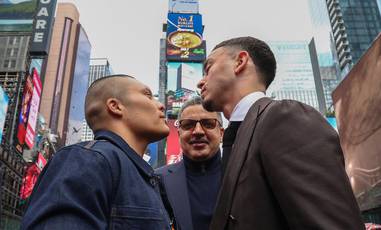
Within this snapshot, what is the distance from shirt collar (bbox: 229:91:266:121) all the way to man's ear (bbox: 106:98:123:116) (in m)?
0.76

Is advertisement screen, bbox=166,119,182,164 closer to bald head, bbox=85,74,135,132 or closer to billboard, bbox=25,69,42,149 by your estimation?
billboard, bbox=25,69,42,149

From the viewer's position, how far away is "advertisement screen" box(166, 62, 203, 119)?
4269 centimetres

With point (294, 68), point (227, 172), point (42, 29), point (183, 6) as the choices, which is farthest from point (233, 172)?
point (294, 68)

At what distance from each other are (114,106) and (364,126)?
14.3 metres

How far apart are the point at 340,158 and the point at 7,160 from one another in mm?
34888

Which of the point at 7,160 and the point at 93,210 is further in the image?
the point at 7,160

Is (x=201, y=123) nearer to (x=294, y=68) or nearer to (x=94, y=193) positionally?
(x=94, y=193)

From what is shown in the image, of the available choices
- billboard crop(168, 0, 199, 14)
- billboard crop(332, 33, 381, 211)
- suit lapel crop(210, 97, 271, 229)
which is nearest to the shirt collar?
suit lapel crop(210, 97, 271, 229)

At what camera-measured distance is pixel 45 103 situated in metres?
89.1

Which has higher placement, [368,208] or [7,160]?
[7,160]

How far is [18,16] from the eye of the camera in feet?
119

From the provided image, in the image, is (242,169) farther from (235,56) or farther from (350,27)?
(350,27)

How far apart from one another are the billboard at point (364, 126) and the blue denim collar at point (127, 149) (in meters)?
13.0

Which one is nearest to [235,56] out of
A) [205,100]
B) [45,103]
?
[205,100]
